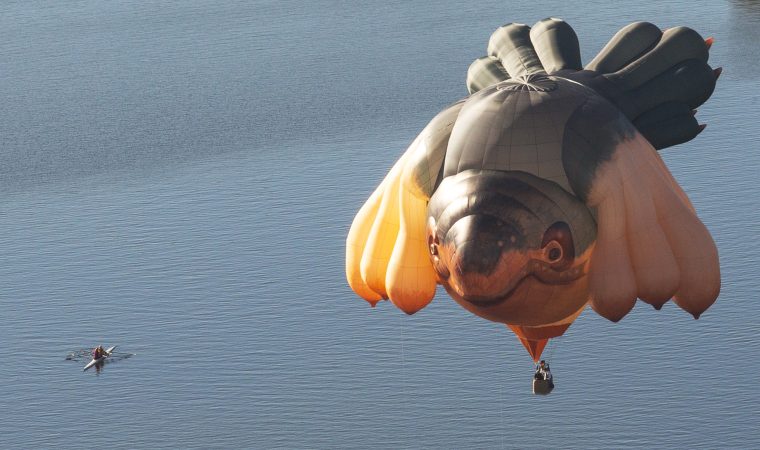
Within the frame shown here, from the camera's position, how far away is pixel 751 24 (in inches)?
7126

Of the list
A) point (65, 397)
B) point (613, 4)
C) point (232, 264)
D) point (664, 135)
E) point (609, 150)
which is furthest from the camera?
point (613, 4)

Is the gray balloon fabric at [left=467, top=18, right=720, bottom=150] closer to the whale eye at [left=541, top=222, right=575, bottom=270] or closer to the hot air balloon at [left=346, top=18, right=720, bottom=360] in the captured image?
the hot air balloon at [left=346, top=18, right=720, bottom=360]

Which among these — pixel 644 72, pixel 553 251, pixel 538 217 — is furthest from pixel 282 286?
pixel 538 217

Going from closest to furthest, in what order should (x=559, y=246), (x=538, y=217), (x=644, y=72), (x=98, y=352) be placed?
(x=538, y=217) → (x=559, y=246) → (x=644, y=72) → (x=98, y=352)

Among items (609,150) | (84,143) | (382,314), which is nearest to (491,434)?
(382,314)

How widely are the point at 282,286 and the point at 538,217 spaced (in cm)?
7990

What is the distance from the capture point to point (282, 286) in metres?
124

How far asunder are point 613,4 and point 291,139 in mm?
53624

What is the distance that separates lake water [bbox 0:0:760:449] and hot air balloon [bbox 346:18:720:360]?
201 ft

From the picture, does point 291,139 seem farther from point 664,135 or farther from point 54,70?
point 664,135

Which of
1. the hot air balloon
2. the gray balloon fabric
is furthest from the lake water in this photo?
the hot air balloon

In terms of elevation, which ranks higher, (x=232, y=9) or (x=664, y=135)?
(x=232, y=9)

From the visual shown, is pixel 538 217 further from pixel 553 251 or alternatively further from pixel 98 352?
pixel 98 352

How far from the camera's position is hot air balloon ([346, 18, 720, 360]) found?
4525 centimetres
